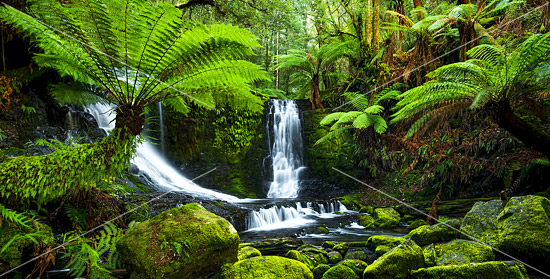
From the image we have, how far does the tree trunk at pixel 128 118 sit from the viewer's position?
2.18 meters

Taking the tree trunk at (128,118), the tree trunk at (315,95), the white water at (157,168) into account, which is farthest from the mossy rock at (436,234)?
the tree trunk at (315,95)

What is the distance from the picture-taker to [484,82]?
3693 millimetres

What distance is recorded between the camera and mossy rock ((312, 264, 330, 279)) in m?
3.01

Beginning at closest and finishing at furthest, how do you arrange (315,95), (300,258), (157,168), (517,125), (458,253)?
(458,253)
(300,258)
(517,125)
(157,168)
(315,95)

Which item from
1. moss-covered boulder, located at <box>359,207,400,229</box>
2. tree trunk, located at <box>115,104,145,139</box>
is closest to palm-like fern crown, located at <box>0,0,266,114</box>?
tree trunk, located at <box>115,104,145,139</box>

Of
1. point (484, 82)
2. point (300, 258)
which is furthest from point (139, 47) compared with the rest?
point (484, 82)

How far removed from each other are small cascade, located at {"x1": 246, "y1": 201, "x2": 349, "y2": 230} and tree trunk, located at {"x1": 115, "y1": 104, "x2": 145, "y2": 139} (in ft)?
11.3

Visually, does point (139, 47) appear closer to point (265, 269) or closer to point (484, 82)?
point (265, 269)

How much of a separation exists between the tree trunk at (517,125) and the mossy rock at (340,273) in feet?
8.98

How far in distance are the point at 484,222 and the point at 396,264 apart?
1.41 meters

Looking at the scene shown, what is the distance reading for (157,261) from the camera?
2.14 metres

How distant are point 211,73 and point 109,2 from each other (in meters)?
0.87

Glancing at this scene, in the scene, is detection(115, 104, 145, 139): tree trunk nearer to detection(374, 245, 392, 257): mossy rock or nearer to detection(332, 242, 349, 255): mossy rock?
detection(332, 242, 349, 255): mossy rock

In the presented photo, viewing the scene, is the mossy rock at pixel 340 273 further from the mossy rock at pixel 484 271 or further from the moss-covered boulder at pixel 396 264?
the mossy rock at pixel 484 271
